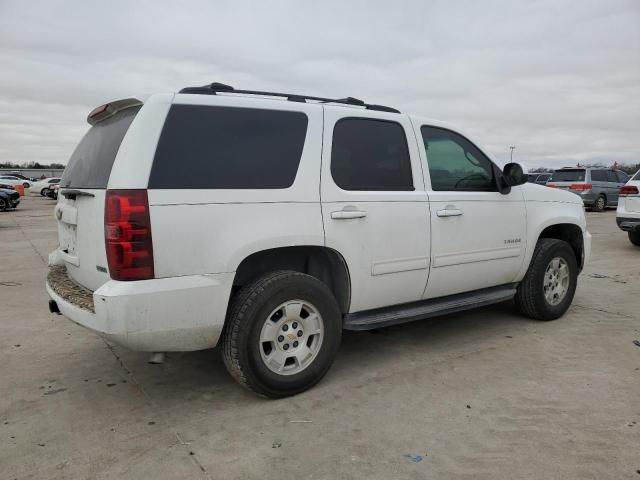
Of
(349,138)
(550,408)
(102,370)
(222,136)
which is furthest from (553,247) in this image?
(102,370)

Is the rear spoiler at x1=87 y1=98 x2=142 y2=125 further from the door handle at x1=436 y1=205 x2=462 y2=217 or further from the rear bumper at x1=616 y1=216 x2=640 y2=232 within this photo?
the rear bumper at x1=616 y1=216 x2=640 y2=232

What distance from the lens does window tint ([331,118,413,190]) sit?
3.58 meters

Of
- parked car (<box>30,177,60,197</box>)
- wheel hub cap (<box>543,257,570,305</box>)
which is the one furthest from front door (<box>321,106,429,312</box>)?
parked car (<box>30,177,60,197</box>)

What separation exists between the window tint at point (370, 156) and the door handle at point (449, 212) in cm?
33

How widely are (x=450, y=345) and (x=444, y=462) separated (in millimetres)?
1872

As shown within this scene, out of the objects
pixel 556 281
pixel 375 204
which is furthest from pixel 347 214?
pixel 556 281

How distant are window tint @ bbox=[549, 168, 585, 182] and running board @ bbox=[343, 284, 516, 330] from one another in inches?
688

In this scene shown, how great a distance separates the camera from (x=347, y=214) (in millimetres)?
3480

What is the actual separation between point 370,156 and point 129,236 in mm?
1824

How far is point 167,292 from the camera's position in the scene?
2842 millimetres

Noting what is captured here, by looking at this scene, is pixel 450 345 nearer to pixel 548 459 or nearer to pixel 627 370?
pixel 627 370

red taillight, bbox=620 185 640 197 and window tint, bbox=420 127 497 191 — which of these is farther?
red taillight, bbox=620 185 640 197

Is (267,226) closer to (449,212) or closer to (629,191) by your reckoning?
(449,212)

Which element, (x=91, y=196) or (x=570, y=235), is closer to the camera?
(x=91, y=196)
